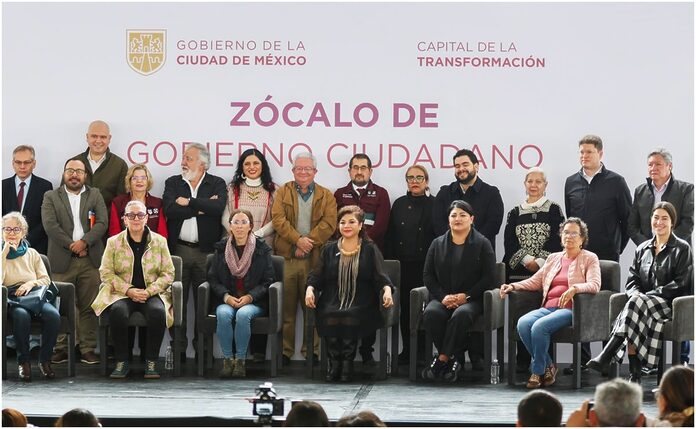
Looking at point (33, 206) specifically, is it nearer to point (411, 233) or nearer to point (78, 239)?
point (78, 239)

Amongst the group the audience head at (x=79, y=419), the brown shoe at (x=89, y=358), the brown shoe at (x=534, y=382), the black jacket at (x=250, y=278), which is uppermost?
the black jacket at (x=250, y=278)

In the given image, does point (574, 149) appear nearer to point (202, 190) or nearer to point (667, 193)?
point (667, 193)

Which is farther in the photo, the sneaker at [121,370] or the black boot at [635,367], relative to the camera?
the sneaker at [121,370]

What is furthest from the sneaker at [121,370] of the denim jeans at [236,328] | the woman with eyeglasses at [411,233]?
the woman with eyeglasses at [411,233]

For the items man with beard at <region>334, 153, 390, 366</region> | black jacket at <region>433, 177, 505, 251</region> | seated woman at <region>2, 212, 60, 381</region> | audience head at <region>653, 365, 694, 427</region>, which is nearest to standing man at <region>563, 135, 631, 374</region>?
black jacket at <region>433, 177, 505, 251</region>

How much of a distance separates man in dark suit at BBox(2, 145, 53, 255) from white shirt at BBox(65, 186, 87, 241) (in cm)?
25

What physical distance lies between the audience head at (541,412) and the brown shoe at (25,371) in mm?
4315

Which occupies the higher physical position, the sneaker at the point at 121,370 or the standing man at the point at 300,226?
the standing man at the point at 300,226

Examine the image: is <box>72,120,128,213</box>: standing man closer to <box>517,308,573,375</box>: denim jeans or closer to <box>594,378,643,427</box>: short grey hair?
<box>517,308,573,375</box>: denim jeans

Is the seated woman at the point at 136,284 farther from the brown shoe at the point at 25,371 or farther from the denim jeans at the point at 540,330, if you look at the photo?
the denim jeans at the point at 540,330

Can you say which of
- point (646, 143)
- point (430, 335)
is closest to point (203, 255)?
point (430, 335)

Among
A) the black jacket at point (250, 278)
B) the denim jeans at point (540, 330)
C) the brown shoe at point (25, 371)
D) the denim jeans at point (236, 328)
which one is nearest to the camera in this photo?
the denim jeans at point (540, 330)

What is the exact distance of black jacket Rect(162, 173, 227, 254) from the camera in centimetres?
837

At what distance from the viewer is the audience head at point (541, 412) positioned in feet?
12.8
